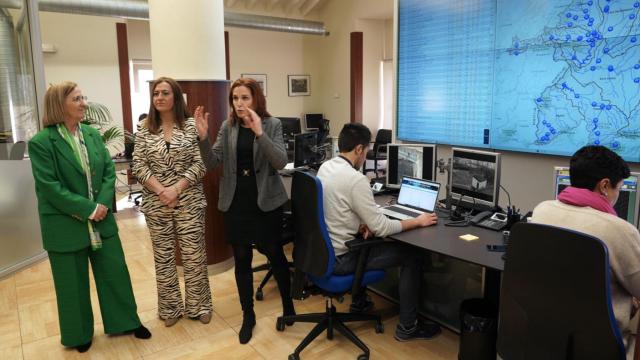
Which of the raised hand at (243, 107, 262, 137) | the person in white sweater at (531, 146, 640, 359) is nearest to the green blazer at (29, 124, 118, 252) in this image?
the raised hand at (243, 107, 262, 137)

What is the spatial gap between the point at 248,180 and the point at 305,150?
172 centimetres

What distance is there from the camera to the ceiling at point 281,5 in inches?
375

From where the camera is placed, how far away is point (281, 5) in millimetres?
9938

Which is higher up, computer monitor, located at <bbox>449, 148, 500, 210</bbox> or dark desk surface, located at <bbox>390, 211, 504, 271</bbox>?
computer monitor, located at <bbox>449, 148, 500, 210</bbox>

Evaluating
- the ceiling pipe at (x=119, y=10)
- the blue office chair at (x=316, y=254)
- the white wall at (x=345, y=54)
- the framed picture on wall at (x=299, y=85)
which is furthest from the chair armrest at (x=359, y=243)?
the framed picture on wall at (x=299, y=85)

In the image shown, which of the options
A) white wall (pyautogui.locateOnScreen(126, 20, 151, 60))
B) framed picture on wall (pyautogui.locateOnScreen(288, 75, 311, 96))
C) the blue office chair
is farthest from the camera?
framed picture on wall (pyautogui.locateOnScreen(288, 75, 311, 96))

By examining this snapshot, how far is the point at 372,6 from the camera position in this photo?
28.4ft

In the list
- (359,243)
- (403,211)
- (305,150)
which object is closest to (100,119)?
(305,150)

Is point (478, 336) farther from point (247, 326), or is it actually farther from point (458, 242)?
point (247, 326)

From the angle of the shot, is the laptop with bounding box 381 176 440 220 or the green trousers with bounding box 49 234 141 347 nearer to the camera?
the green trousers with bounding box 49 234 141 347

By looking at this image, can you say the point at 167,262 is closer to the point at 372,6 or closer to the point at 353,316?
the point at 353,316

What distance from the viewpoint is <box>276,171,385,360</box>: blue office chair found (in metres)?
2.53

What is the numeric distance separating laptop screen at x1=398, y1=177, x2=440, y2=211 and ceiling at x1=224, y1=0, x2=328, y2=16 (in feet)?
23.6

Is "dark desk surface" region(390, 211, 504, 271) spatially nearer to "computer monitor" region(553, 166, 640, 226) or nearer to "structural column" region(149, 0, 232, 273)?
"computer monitor" region(553, 166, 640, 226)
